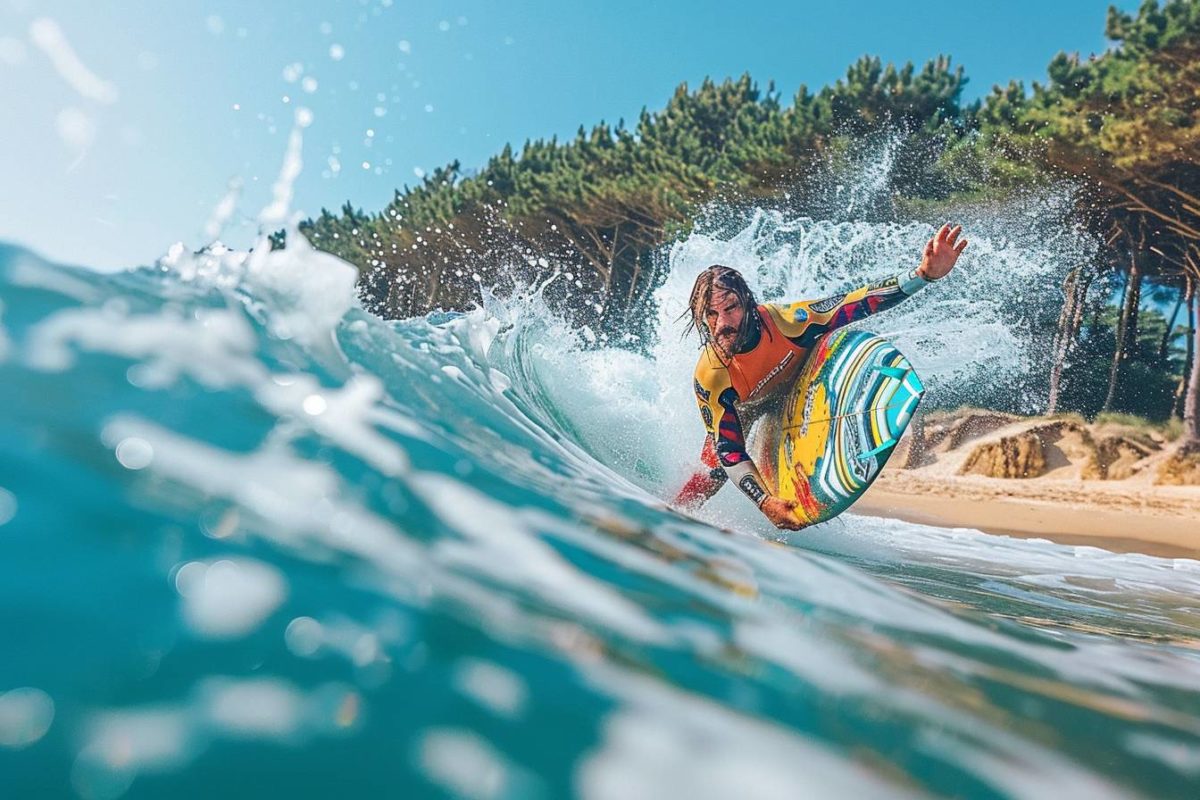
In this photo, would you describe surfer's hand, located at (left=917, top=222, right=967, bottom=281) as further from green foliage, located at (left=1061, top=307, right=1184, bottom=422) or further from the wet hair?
green foliage, located at (left=1061, top=307, right=1184, bottom=422)

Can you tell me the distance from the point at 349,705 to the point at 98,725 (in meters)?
0.27

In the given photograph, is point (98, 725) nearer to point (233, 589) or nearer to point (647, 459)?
point (233, 589)

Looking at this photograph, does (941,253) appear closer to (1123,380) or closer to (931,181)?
(931,181)

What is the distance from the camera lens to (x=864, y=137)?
A: 1627 centimetres

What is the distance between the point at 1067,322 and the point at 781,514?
49.3 ft

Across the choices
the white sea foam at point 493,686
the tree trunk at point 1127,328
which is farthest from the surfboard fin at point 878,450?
the tree trunk at point 1127,328

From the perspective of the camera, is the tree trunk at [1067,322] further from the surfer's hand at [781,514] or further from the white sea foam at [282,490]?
the white sea foam at [282,490]

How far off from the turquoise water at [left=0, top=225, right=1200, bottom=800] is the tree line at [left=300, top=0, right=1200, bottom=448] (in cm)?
678

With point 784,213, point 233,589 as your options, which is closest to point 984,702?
point 233,589

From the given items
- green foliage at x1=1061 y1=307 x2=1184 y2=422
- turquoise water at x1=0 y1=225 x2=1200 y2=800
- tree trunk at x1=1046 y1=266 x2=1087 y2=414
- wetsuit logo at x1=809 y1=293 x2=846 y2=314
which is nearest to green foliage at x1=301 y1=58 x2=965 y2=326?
tree trunk at x1=1046 y1=266 x2=1087 y2=414

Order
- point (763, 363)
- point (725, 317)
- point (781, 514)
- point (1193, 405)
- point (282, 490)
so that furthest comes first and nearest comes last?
point (1193, 405)
point (763, 363)
point (725, 317)
point (781, 514)
point (282, 490)

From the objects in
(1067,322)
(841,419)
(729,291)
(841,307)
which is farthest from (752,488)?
(1067,322)

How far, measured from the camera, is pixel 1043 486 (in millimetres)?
13086

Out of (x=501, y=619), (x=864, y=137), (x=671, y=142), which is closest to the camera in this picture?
(x=501, y=619)
